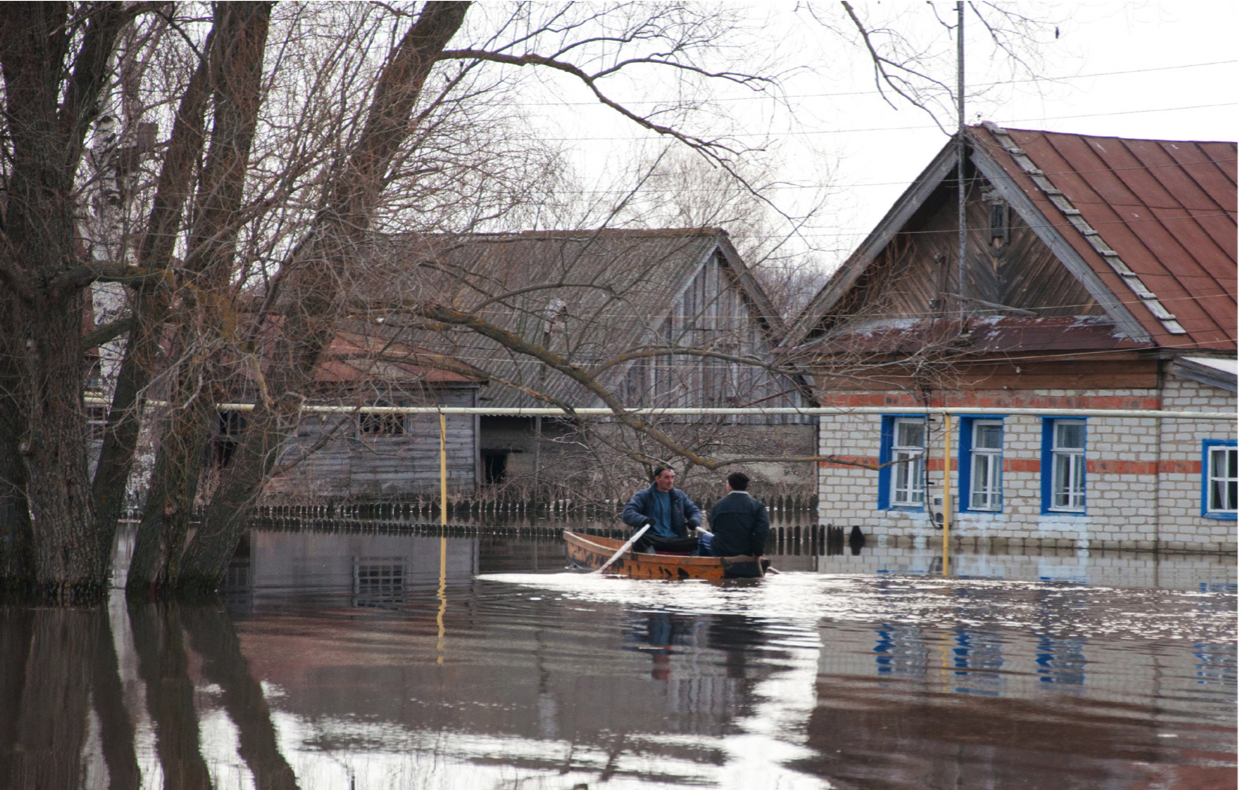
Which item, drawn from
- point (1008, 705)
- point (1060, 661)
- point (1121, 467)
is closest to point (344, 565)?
point (1060, 661)

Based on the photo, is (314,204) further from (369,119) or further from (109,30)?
(109,30)

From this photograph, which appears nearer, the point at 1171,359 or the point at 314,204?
the point at 314,204

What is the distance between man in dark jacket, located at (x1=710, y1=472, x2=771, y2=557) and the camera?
16.6 meters

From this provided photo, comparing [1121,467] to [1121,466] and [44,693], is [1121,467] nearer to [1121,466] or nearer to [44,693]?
[1121,466]

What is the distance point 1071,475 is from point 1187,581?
6457mm

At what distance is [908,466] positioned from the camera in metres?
26.2

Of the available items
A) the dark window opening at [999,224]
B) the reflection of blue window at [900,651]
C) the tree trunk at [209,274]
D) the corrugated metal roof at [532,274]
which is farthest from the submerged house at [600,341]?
the dark window opening at [999,224]

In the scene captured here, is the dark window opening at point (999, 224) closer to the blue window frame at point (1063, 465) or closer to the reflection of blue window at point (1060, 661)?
the blue window frame at point (1063, 465)

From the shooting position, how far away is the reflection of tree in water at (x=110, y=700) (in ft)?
22.2

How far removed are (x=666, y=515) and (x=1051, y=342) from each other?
9180 mm

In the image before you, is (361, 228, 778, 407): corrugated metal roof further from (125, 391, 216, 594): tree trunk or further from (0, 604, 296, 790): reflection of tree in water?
(0, 604, 296, 790): reflection of tree in water

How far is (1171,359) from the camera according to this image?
22.8 metres

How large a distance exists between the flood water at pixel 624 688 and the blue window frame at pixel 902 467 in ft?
32.9

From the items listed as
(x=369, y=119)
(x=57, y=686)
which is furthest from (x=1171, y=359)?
(x=57, y=686)
